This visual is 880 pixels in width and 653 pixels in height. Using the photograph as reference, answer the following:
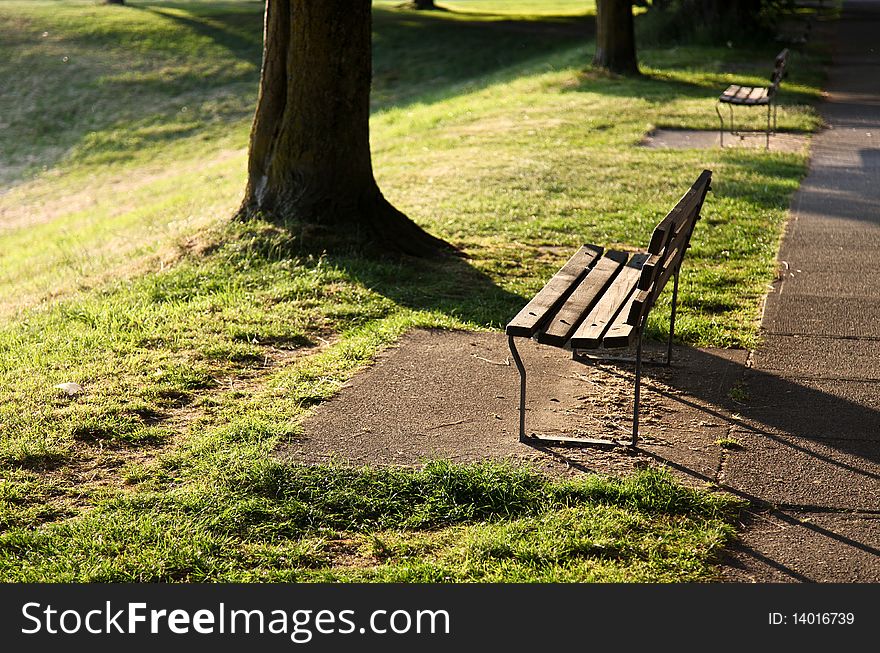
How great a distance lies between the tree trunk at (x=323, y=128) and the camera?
836 cm

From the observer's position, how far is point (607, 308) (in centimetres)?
547

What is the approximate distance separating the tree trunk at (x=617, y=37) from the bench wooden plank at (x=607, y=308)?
577 inches

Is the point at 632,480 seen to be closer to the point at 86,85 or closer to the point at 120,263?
the point at 120,263

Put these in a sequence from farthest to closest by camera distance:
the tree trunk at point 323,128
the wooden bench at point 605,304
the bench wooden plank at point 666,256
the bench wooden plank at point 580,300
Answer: the tree trunk at point 323,128
the bench wooden plank at point 580,300
the wooden bench at point 605,304
the bench wooden plank at point 666,256

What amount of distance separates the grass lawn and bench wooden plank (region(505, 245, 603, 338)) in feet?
2.26

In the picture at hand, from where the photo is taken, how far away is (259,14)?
32.3 meters

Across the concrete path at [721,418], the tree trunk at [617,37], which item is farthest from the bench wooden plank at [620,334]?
the tree trunk at [617,37]

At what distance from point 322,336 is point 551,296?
1760 mm

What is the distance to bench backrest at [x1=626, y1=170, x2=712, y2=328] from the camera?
486 centimetres

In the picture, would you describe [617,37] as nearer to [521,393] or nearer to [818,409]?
[818,409]

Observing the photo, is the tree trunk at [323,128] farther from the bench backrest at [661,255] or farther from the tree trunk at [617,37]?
the tree trunk at [617,37]

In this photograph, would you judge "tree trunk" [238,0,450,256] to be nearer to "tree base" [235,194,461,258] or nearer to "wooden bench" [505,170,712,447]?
"tree base" [235,194,461,258]

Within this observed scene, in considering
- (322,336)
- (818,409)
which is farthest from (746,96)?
(818,409)

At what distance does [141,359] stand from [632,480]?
3.09 metres
